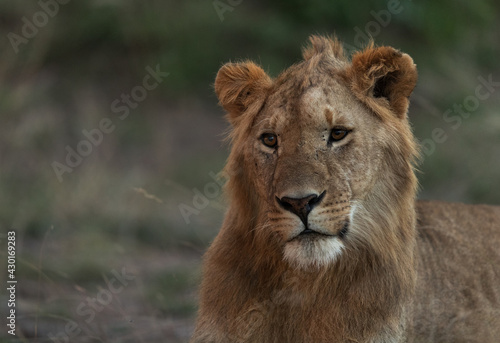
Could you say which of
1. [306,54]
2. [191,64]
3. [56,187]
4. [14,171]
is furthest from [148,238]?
[306,54]

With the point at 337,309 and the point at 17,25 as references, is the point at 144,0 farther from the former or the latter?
the point at 337,309

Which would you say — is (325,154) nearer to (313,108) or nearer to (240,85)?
(313,108)

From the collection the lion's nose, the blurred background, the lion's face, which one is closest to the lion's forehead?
the lion's face

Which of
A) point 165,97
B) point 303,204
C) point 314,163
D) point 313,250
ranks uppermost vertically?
point 165,97

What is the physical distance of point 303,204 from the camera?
141 inches

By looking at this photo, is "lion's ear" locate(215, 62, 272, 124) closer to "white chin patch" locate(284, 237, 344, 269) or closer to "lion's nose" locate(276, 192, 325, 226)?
"lion's nose" locate(276, 192, 325, 226)

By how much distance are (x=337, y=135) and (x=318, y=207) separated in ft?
1.37

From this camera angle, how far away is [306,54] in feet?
14.4

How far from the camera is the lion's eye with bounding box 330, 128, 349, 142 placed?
3854mm

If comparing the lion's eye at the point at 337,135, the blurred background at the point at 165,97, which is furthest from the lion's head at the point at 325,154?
the blurred background at the point at 165,97

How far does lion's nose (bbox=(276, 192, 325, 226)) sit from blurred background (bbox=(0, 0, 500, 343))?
452 centimetres

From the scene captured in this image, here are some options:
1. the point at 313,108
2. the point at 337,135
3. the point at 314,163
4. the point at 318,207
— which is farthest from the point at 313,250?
the point at 313,108

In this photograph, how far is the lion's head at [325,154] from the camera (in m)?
3.69

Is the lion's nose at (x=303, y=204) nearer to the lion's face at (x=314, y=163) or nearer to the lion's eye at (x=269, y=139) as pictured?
the lion's face at (x=314, y=163)
